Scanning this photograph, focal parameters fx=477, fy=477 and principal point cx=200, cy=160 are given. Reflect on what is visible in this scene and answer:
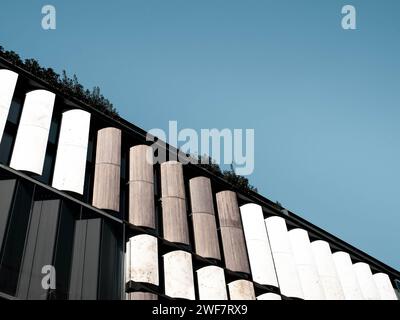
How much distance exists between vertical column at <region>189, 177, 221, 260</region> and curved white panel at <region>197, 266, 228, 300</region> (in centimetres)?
81

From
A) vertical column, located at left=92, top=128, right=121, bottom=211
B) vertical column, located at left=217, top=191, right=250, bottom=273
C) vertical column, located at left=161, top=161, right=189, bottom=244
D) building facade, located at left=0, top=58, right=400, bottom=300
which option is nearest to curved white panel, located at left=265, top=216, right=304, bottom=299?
building facade, located at left=0, top=58, right=400, bottom=300

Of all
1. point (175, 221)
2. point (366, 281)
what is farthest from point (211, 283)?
point (366, 281)

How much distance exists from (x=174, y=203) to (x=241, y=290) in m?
5.15

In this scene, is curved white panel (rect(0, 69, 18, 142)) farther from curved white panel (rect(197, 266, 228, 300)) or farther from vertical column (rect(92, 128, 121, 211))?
curved white panel (rect(197, 266, 228, 300))

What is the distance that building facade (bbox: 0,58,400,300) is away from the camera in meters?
16.9

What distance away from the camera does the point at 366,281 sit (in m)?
31.1

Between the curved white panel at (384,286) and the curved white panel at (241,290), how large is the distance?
513 inches

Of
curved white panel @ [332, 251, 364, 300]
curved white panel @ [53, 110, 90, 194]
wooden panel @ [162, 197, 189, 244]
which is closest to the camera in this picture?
curved white panel @ [53, 110, 90, 194]

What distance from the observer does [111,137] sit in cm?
2336

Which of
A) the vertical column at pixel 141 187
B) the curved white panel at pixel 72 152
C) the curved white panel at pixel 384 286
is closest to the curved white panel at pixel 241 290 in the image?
the vertical column at pixel 141 187

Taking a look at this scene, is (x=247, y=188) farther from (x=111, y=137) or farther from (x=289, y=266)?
(x=111, y=137)

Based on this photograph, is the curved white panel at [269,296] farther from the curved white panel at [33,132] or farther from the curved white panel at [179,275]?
the curved white panel at [33,132]

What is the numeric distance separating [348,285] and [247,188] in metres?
8.43
